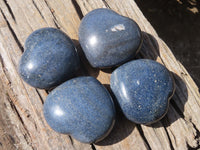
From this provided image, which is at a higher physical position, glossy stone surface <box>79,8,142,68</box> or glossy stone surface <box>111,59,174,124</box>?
glossy stone surface <box>79,8,142,68</box>

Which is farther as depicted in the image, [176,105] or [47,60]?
[176,105]

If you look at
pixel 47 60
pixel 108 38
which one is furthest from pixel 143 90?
pixel 47 60

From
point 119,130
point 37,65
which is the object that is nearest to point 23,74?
point 37,65

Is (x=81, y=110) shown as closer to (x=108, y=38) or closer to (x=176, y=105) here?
(x=108, y=38)

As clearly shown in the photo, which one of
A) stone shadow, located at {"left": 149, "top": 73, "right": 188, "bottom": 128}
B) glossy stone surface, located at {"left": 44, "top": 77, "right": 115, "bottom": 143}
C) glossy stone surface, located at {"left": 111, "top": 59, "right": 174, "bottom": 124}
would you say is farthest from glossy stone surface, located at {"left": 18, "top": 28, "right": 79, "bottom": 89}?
stone shadow, located at {"left": 149, "top": 73, "right": 188, "bottom": 128}

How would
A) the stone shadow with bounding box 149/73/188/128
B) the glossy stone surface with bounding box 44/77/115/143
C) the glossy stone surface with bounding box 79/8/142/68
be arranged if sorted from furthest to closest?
the stone shadow with bounding box 149/73/188/128, the glossy stone surface with bounding box 79/8/142/68, the glossy stone surface with bounding box 44/77/115/143

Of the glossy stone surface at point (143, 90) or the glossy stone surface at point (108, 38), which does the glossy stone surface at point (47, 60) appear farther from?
the glossy stone surface at point (143, 90)

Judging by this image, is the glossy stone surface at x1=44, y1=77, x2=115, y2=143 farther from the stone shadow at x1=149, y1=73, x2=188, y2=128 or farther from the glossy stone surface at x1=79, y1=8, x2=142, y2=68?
the stone shadow at x1=149, y1=73, x2=188, y2=128

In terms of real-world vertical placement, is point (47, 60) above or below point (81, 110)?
above
